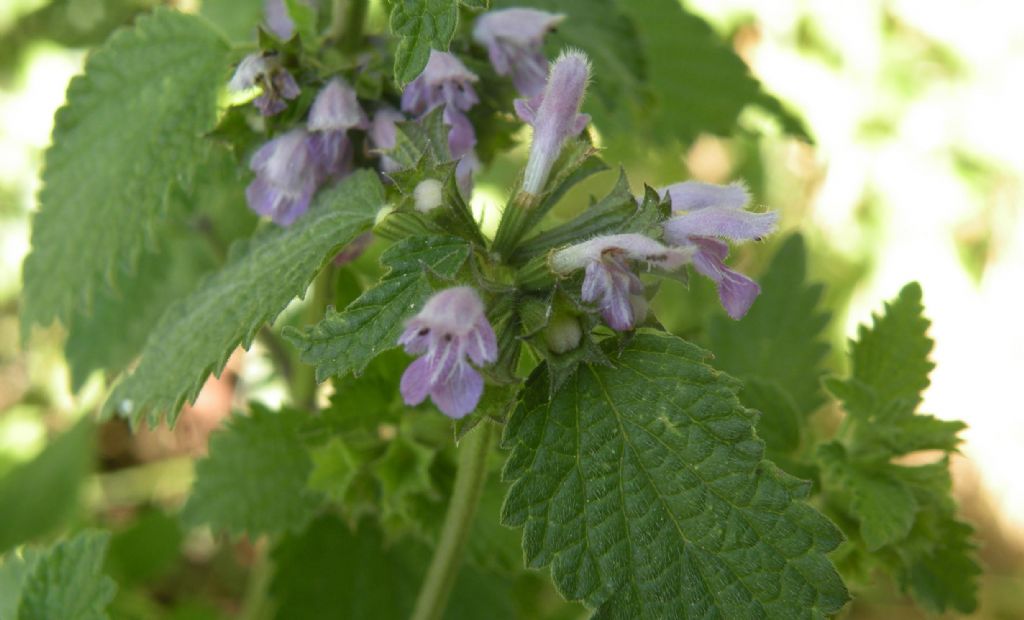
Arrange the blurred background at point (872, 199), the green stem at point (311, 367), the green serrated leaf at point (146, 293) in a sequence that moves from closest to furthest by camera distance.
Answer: the green stem at point (311, 367) → the green serrated leaf at point (146, 293) → the blurred background at point (872, 199)

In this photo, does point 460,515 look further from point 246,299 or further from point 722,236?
point 722,236

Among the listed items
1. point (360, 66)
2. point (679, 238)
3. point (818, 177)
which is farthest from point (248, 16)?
point (818, 177)

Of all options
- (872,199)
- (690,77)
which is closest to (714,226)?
(690,77)

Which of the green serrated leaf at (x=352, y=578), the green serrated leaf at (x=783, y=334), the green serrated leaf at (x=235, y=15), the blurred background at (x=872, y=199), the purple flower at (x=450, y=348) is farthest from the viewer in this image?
the blurred background at (x=872, y=199)

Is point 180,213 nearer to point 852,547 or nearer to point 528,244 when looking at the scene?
point 528,244

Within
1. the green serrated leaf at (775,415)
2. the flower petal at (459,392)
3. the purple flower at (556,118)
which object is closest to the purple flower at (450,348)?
the flower petal at (459,392)

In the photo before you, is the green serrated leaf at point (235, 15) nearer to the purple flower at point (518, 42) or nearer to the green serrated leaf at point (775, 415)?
the purple flower at point (518, 42)
